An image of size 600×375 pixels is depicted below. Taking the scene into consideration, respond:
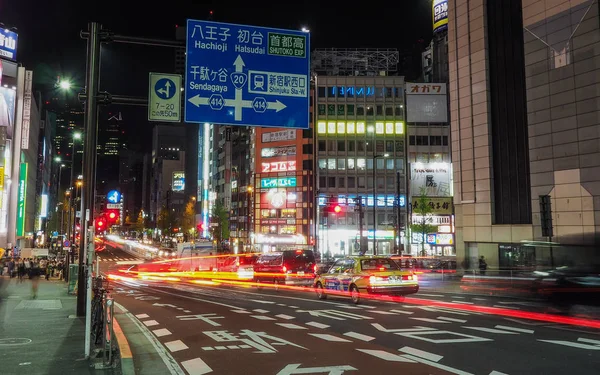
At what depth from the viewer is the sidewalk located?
28.2 ft

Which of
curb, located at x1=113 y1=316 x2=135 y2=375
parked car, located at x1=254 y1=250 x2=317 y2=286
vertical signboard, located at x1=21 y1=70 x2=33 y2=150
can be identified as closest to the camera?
curb, located at x1=113 y1=316 x2=135 y2=375

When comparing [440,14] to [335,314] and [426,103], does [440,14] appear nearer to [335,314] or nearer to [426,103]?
[426,103]

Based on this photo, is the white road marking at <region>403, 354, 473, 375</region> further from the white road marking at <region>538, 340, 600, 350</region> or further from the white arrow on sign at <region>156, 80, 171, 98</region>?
the white arrow on sign at <region>156, 80, 171, 98</region>

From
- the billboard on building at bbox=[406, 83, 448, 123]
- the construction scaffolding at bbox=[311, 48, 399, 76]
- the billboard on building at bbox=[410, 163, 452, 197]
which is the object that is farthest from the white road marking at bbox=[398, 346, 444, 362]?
the construction scaffolding at bbox=[311, 48, 399, 76]

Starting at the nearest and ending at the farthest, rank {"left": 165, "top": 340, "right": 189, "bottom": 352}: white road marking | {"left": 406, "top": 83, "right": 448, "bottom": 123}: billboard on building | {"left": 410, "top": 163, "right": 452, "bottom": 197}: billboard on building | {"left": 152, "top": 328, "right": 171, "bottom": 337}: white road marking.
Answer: {"left": 165, "top": 340, "right": 189, "bottom": 352}: white road marking, {"left": 152, "top": 328, "right": 171, "bottom": 337}: white road marking, {"left": 410, "top": 163, "right": 452, "bottom": 197}: billboard on building, {"left": 406, "top": 83, "right": 448, "bottom": 123}: billboard on building

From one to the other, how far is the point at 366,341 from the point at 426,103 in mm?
71812

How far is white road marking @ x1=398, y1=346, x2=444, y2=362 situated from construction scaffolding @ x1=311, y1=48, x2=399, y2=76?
7593cm

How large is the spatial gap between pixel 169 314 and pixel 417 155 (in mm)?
66714

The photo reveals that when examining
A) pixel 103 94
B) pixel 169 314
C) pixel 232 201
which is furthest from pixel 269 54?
pixel 232 201

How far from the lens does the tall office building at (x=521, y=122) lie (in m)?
35.9

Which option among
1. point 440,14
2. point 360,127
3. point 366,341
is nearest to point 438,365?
point 366,341

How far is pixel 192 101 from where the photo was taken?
1316 cm

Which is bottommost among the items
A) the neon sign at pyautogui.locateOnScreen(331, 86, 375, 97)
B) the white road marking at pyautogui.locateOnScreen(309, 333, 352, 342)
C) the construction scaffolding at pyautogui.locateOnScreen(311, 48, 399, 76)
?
the white road marking at pyautogui.locateOnScreen(309, 333, 352, 342)

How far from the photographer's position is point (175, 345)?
1121 centimetres
